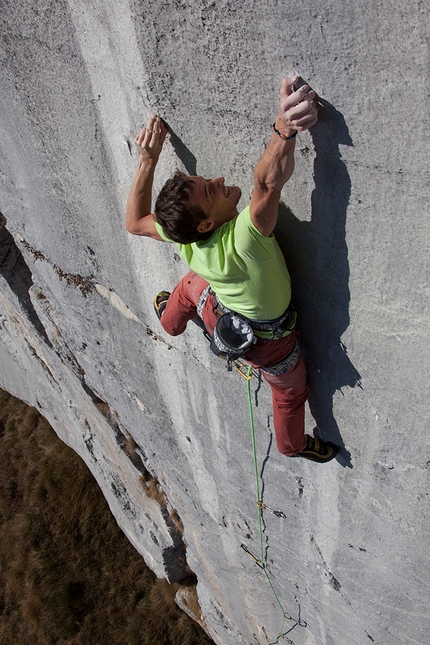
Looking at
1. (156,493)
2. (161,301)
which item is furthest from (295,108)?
(156,493)

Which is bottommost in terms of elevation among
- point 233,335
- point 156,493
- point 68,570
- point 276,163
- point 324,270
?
point 68,570

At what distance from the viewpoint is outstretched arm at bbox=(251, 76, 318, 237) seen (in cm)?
121

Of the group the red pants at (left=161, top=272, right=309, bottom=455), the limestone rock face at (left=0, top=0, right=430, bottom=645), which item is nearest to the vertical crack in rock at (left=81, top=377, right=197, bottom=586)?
the limestone rock face at (left=0, top=0, right=430, bottom=645)

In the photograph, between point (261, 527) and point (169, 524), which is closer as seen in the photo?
point (261, 527)

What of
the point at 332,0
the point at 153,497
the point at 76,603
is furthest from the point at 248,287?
the point at 76,603

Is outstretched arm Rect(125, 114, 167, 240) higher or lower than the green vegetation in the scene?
higher

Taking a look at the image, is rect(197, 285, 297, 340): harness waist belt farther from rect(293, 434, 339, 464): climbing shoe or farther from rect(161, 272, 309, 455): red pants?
rect(293, 434, 339, 464): climbing shoe

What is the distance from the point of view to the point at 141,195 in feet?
5.90

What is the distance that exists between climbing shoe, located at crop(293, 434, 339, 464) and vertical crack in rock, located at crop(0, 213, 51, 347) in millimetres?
2882

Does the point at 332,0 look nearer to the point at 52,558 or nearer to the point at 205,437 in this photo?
the point at 205,437

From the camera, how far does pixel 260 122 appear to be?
1.41m

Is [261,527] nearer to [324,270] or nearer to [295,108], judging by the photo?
[324,270]

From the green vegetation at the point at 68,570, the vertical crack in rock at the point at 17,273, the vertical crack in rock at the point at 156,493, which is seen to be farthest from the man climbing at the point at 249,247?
the green vegetation at the point at 68,570

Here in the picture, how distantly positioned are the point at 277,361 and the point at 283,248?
1.26 feet
